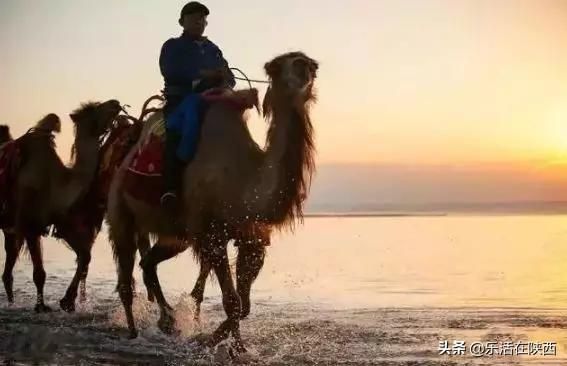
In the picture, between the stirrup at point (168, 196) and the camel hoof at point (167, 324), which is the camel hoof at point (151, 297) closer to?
the camel hoof at point (167, 324)

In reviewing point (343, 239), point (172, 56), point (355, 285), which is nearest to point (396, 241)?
point (343, 239)

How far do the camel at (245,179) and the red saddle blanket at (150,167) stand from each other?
0.12 m

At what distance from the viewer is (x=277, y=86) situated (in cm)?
484

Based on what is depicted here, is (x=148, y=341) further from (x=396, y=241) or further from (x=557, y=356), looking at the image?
(x=396, y=241)

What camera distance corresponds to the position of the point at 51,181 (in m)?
7.32

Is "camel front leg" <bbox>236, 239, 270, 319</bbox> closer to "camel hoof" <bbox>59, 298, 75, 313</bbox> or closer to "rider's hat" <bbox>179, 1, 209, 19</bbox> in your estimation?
"rider's hat" <bbox>179, 1, 209, 19</bbox>

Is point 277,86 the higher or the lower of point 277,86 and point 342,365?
the higher

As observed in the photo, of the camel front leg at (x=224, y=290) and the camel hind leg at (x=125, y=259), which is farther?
the camel hind leg at (x=125, y=259)

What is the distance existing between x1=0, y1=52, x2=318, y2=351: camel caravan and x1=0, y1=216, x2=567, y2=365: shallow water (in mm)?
288

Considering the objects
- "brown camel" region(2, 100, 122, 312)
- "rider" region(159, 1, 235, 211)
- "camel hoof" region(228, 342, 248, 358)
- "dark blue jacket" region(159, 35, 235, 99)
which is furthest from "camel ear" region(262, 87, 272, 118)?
"brown camel" region(2, 100, 122, 312)

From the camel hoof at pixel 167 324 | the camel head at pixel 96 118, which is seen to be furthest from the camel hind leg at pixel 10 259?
the camel hoof at pixel 167 324

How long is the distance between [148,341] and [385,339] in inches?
63.8

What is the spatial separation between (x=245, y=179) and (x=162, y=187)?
74 cm

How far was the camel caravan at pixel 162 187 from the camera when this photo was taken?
4898 millimetres
